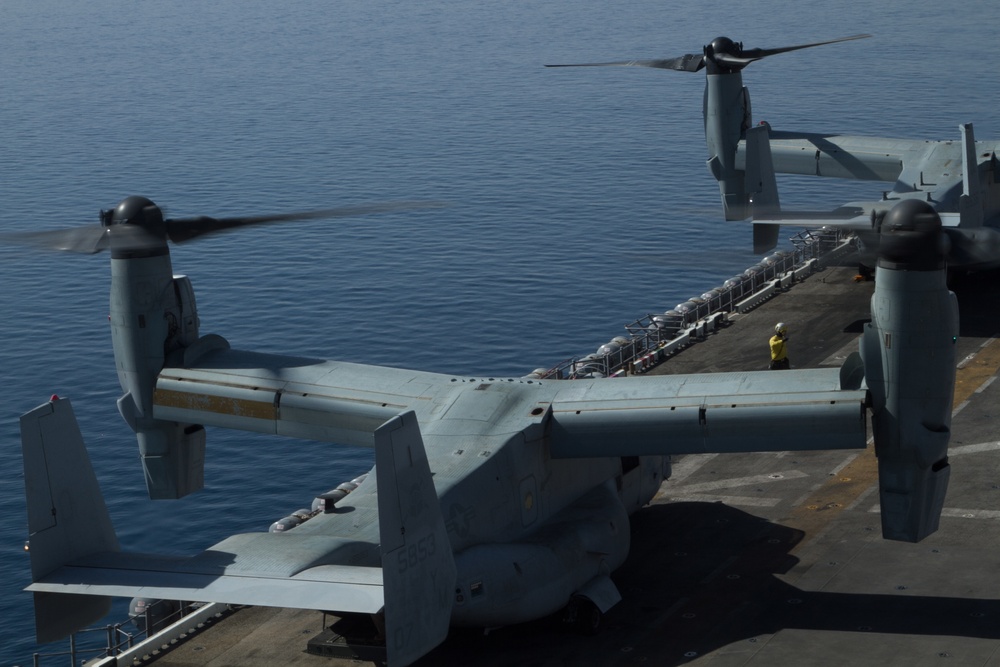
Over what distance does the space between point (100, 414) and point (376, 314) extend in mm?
16060

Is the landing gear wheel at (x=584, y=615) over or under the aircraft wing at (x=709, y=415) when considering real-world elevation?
under

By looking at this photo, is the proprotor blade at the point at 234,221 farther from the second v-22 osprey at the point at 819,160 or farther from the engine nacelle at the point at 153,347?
the second v-22 osprey at the point at 819,160

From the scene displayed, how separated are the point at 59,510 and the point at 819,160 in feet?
135

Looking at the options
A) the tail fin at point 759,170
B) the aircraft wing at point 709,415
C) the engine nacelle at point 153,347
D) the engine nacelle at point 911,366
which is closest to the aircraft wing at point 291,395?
the engine nacelle at point 153,347

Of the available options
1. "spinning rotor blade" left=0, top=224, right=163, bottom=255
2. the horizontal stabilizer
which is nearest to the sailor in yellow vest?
"spinning rotor blade" left=0, top=224, right=163, bottom=255

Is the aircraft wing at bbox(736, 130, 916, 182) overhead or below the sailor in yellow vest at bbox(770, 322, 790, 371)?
overhead

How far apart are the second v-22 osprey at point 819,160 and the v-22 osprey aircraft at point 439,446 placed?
1827 cm

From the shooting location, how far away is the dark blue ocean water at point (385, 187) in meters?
52.2

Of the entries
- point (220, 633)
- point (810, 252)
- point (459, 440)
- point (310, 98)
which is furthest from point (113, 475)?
point (310, 98)

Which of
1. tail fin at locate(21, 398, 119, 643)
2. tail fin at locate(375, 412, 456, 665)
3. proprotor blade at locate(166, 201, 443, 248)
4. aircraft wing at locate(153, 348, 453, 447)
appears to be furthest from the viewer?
aircraft wing at locate(153, 348, 453, 447)

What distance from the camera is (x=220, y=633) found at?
27688 millimetres

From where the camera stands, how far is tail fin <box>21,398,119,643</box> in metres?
20.5

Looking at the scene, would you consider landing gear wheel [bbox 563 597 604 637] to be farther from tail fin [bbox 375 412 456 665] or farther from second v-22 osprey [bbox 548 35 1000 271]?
second v-22 osprey [bbox 548 35 1000 271]

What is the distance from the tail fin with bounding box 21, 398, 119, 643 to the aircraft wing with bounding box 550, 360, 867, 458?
967 cm
